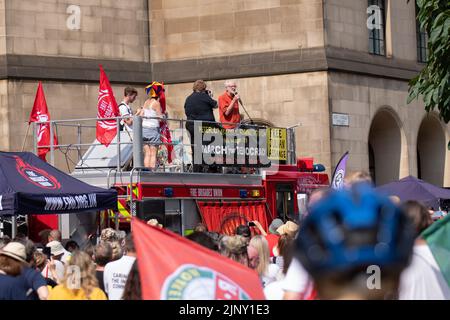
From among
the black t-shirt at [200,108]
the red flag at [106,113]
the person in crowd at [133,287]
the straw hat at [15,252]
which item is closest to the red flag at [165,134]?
the black t-shirt at [200,108]

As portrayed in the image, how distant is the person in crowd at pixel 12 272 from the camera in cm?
781

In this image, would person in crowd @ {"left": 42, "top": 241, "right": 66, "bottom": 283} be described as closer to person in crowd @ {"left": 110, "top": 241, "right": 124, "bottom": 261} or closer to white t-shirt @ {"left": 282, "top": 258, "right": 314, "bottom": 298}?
person in crowd @ {"left": 110, "top": 241, "right": 124, "bottom": 261}

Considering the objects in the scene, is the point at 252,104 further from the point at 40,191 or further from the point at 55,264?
the point at 55,264

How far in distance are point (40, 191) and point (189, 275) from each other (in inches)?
397

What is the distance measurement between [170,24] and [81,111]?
3891 mm

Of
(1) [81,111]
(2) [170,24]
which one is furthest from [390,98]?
(1) [81,111]

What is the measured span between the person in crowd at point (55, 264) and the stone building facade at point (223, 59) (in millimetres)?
12498

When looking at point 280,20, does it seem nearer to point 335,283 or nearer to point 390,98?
point 390,98

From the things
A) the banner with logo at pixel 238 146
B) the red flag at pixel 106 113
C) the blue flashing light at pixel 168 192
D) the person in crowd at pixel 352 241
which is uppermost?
the red flag at pixel 106 113

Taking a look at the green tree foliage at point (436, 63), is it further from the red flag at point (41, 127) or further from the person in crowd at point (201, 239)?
the person in crowd at point (201, 239)

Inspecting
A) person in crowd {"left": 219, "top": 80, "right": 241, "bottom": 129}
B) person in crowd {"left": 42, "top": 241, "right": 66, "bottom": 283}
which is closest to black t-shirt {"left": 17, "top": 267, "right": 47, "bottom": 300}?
person in crowd {"left": 42, "top": 241, "right": 66, "bottom": 283}

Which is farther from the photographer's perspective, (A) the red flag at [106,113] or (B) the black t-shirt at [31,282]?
(A) the red flag at [106,113]

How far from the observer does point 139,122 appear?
17062 millimetres
